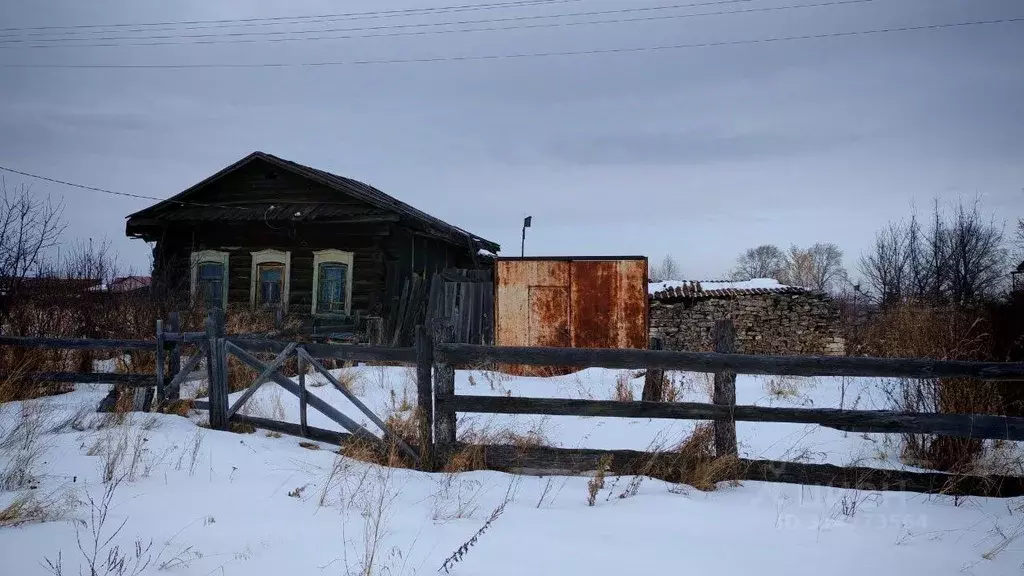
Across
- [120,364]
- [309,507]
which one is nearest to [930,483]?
[309,507]

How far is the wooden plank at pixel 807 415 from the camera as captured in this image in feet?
14.0

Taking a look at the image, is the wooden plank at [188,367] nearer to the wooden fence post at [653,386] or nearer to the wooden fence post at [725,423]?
the wooden fence post at [653,386]

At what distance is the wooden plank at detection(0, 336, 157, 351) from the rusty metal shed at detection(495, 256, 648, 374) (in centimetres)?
666

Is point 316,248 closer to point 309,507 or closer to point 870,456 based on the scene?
point 309,507

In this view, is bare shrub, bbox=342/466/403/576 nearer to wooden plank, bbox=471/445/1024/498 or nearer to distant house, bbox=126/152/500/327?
wooden plank, bbox=471/445/1024/498

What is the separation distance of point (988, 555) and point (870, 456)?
217 cm

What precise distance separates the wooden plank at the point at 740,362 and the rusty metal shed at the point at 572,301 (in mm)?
6820

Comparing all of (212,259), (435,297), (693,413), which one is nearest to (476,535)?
(693,413)

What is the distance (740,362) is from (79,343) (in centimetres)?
777

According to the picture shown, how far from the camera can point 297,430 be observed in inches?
234

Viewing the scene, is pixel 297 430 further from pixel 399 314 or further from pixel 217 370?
pixel 399 314

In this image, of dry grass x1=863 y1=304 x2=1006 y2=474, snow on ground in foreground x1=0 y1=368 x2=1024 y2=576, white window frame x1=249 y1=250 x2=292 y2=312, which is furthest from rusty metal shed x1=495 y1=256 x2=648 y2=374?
snow on ground in foreground x1=0 y1=368 x2=1024 y2=576

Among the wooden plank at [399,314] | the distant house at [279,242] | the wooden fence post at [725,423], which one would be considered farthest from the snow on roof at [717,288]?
the wooden fence post at [725,423]

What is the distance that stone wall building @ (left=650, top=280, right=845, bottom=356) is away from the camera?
16359 mm
